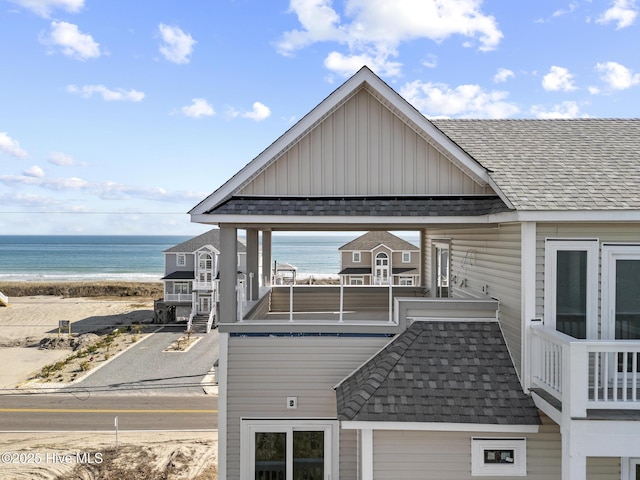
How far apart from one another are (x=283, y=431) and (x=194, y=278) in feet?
97.4

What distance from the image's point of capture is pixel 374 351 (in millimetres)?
7758

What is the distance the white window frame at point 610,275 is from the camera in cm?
678

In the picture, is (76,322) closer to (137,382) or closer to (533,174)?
(137,382)

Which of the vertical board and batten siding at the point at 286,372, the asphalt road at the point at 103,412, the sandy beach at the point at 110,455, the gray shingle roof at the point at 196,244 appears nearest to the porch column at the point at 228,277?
the vertical board and batten siding at the point at 286,372

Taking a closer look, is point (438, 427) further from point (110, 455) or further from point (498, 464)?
point (110, 455)

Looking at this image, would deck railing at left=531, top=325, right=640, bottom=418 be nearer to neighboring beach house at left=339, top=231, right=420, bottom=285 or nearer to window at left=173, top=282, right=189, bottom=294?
neighboring beach house at left=339, top=231, right=420, bottom=285

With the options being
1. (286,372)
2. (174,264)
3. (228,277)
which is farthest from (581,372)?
(174,264)

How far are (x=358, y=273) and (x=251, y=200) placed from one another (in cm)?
2904

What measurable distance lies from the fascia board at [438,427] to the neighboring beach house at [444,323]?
23 mm

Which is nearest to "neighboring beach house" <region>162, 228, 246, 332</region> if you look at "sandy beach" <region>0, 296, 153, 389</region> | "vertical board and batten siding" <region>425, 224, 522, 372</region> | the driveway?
"sandy beach" <region>0, 296, 153, 389</region>

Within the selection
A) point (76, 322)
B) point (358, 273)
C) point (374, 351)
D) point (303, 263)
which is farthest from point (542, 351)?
point (303, 263)

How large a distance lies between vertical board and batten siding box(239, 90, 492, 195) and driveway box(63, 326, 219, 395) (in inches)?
567

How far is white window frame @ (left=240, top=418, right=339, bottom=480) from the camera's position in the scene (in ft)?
25.6

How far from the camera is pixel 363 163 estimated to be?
8070 mm
